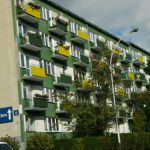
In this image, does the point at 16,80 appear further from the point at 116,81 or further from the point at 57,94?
the point at 116,81

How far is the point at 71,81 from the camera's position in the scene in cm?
5822

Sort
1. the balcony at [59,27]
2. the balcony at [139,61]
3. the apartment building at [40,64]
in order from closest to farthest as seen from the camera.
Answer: the apartment building at [40,64]
the balcony at [59,27]
the balcony at [139,61]

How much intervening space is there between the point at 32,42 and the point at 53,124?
369 inches

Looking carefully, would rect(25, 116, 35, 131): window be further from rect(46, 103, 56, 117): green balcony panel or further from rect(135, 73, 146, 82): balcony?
rect(135, 73, 146, 82): balcony

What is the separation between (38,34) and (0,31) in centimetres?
420

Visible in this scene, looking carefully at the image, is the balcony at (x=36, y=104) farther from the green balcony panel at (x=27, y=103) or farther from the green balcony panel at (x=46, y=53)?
the green balcony panel at (x=46, y=53)

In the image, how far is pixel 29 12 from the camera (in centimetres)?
5016

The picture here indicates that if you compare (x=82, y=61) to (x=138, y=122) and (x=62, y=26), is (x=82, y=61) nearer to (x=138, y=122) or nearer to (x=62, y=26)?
(x=62, y=26)

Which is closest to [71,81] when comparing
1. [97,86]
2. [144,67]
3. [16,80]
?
[97,86]

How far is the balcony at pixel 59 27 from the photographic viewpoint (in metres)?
55.5

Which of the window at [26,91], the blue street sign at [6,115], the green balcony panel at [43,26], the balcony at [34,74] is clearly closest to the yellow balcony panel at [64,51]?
the green balcony panel at [43,26]

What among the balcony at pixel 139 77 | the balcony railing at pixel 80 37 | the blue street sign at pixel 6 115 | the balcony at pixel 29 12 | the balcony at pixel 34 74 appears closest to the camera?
the blue street sign at pixel 6 115

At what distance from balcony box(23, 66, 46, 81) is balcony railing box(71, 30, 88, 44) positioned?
1113 centimetres

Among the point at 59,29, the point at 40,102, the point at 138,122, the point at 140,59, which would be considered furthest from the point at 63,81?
the point at 140,59
